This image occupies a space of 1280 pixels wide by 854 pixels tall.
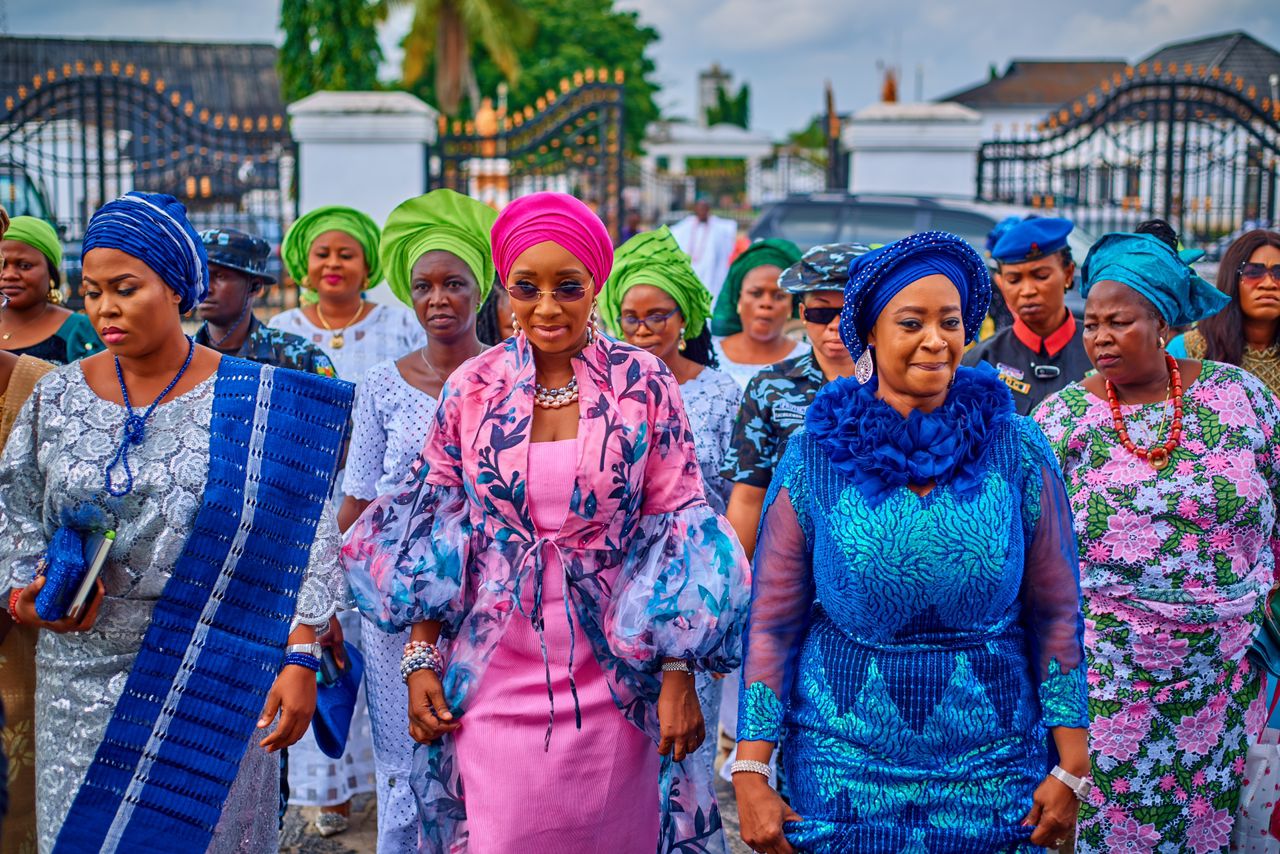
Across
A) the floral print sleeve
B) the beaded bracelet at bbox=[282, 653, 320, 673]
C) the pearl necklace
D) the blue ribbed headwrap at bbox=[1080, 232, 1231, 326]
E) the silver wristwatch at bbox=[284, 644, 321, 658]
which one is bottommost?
the beaded bracelet at bbox=[282, 653, 320, 673]

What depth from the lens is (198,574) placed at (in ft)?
10.3

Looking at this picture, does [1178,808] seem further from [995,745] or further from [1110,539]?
[995,745]

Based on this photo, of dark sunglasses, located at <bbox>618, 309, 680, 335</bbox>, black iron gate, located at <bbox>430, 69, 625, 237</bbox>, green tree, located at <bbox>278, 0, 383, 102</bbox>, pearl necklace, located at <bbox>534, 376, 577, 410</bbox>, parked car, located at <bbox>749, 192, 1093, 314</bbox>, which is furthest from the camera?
green tree, located at <bbox>278, 0, 383, 102</bbox>

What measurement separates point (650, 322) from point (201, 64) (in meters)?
45.0

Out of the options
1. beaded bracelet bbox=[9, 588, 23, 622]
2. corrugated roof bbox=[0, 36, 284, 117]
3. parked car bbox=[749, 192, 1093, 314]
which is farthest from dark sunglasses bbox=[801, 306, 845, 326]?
→ corrugated roof bbox=[0, 36, 284, 117]

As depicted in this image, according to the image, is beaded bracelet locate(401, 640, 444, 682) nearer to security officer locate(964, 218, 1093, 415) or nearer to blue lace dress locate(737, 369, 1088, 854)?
blue lace dress locate(737, 369, 1088, 854)

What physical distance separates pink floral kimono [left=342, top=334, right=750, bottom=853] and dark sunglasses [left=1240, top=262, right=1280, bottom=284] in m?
2.86

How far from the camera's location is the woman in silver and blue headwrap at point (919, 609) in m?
2.75

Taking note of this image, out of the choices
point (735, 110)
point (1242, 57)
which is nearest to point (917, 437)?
point (1242, 57)

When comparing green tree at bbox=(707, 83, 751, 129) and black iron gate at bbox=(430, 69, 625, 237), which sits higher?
green tree at bbox=(707, 83, 751, 129)

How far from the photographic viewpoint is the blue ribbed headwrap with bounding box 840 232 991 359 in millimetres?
2824

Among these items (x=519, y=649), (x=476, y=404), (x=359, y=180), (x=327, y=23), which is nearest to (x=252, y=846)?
(x=519, y=649)

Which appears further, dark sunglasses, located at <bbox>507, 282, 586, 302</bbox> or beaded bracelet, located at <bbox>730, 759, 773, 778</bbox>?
dark sunglasses, located at <bbox>507, 282, 586, 302</bbox>

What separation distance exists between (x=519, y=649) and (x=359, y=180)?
38.1ft
